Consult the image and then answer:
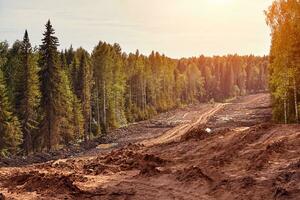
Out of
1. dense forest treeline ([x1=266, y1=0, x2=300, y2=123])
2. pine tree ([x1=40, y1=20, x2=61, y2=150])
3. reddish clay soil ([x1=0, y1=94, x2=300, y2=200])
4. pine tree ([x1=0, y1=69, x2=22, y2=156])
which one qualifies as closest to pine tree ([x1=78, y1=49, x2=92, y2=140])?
pine tree ([x1=40, y1=20, x2=61, y2=150])

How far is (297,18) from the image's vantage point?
35.1 m

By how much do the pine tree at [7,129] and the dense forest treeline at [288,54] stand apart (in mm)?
25764

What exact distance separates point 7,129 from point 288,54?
2778 cm

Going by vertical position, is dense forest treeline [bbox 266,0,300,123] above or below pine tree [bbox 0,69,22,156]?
above

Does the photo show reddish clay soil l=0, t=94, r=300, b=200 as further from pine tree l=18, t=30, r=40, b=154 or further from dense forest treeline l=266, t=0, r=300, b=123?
pine tree l=18, t=30, r=40, b=154

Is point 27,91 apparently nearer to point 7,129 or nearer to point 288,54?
point 7,129

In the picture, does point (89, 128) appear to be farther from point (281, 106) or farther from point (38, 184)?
point (38, 184)

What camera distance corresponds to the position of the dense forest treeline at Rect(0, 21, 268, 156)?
48625 mm

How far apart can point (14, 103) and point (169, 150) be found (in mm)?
24546

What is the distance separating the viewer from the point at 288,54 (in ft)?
119

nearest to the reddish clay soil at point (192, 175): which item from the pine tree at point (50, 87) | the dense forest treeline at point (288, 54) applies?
the dense forest treeline at point (288, 54)

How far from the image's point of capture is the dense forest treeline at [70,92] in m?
48.6

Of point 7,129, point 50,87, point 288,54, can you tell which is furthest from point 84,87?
point 288,54

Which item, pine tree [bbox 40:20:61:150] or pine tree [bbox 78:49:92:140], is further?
pine tree [bbox 78:49:92:140]
